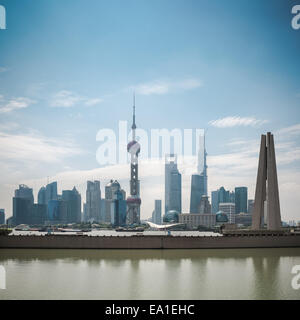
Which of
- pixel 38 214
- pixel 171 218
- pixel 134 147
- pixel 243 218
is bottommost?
pixel 243 218

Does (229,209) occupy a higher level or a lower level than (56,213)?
higher

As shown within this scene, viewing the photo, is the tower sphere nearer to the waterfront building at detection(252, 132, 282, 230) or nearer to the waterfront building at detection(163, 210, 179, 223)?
the waterfront building at detection(163, 210, 179, 223)

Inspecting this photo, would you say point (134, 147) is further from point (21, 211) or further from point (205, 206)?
point (21, 211)

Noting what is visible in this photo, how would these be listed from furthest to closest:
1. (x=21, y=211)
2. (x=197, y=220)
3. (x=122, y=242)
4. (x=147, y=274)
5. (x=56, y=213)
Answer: (x=56, y=213) → (x=21, y=211) → (x=197, y=220) → (x=122, y=242) → (x=147, y=274)

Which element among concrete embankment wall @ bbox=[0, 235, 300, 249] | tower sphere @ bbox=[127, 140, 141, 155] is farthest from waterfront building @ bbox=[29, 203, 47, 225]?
concrete embankment wall @ bbox=[0, 235, 300, 249]

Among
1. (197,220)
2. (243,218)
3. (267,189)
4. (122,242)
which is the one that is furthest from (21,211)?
(267,189)

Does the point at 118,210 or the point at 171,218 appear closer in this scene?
the point at 171,218

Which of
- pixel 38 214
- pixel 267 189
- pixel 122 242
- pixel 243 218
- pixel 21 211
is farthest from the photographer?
pixel 243 218
